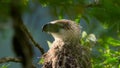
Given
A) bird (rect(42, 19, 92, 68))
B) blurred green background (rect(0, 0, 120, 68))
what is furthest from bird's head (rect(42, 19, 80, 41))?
blurred green background (rect(0, 0, 120, 68))

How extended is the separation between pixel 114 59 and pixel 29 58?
2554mm

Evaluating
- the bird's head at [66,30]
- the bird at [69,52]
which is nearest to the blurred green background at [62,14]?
the bird's head at [66,30]

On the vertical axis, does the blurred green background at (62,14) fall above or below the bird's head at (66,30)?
below

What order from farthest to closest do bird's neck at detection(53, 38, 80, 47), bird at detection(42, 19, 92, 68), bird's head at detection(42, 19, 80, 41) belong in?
bird's neck at detection(53, 38, 80, 47) → bird at detection(42, 19, 92, 68) → bird's head at detection(42, 19, 80, 41)

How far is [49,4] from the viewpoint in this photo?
0.62 meters

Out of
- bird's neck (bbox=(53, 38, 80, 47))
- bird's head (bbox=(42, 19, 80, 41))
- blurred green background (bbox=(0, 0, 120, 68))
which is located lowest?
blurred green background (bbox=(0, 0, 120, 68))

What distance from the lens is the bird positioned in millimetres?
2546

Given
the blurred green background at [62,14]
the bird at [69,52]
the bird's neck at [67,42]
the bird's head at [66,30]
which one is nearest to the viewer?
the blurred green background at [62,14]

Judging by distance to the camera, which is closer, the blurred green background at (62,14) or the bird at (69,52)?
the blurred green background at (62,14)

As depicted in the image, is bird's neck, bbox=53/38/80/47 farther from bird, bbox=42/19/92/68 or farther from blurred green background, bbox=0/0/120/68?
blurred green background, bbox=0/0/120/68

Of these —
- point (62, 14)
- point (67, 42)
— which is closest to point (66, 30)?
point (67, 42)

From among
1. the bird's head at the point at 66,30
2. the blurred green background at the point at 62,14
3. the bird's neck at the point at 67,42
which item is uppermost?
the bird's neck at the point at 67,42

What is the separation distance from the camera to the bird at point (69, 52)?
2.55 metres

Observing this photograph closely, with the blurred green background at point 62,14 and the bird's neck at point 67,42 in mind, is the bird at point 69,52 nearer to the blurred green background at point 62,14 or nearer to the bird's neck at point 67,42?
the bird's neck at point 67,42
